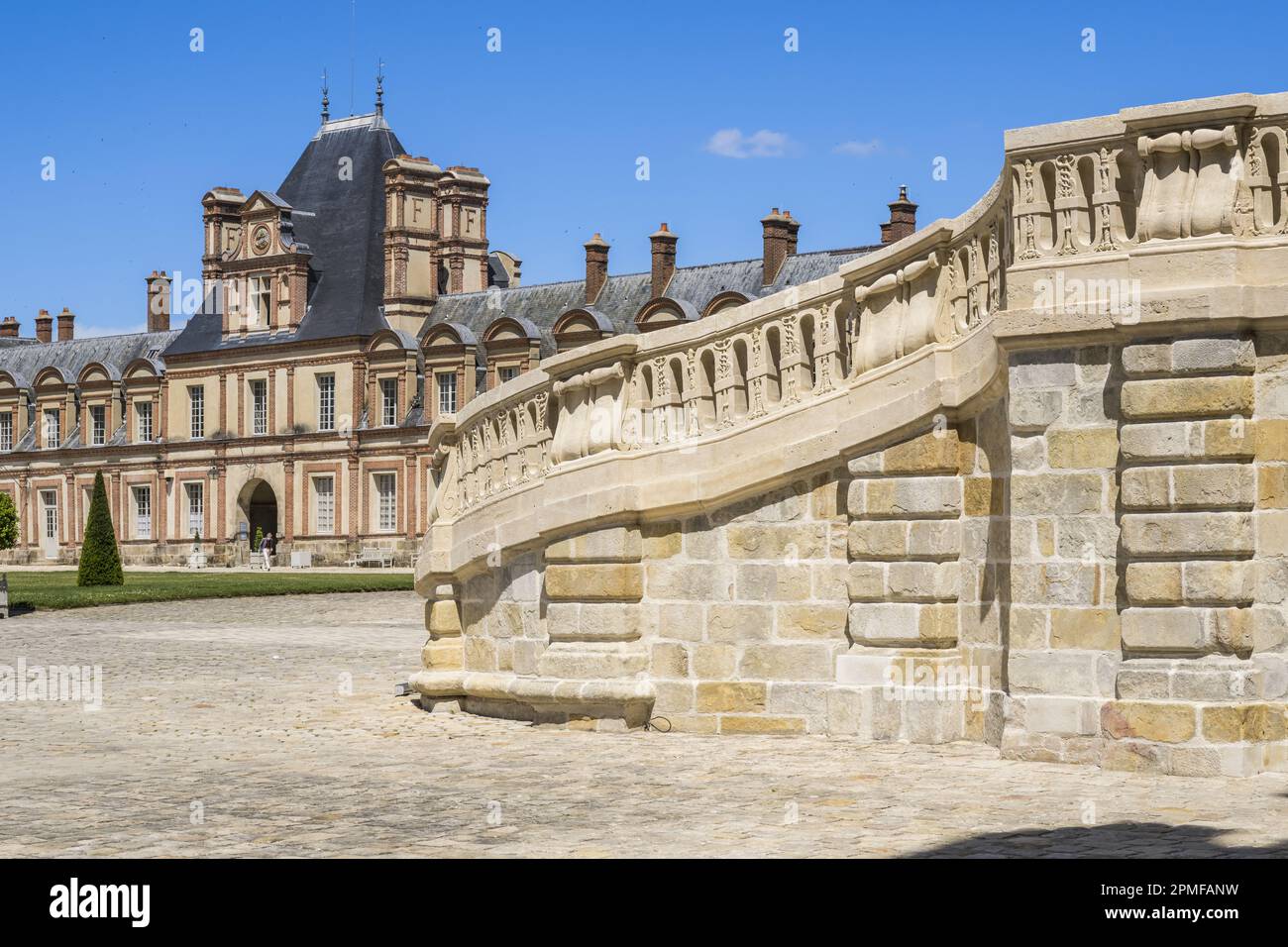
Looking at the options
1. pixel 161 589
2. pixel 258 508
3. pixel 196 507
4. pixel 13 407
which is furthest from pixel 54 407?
pixel 161 589

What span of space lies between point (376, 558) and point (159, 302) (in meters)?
19.6

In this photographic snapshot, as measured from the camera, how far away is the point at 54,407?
226 ft

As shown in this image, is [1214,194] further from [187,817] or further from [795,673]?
[187,817]

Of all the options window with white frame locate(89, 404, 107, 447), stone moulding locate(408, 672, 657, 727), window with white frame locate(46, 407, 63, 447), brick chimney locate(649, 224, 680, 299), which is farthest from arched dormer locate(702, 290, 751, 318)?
stone moulding locate(408, 672, 657, 727)

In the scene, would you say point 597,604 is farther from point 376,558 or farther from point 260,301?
point 260,301

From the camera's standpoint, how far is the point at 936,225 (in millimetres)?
10750

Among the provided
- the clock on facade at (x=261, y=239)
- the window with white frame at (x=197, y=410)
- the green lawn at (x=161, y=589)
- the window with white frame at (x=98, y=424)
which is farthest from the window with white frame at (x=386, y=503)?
the window with white frame at (x=98, y=424)

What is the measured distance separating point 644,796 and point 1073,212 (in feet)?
13.0

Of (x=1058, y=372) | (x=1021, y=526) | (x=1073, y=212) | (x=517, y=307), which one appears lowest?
(x=1021, y=526)

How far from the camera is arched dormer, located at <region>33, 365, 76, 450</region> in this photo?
225ft

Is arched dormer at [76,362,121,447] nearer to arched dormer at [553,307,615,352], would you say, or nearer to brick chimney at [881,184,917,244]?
arched dormer at [553,307,615,352]

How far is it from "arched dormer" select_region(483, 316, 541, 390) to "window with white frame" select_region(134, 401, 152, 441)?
16495 mm

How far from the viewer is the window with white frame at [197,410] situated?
63.0m
